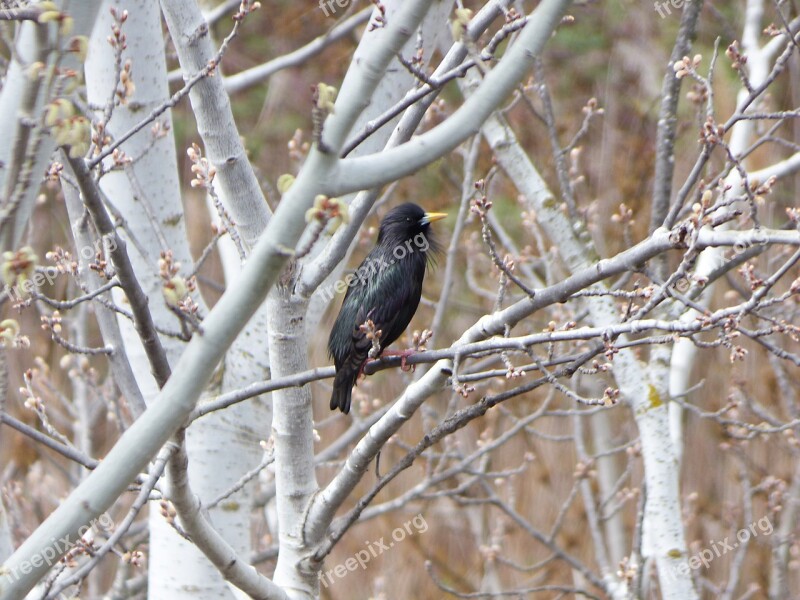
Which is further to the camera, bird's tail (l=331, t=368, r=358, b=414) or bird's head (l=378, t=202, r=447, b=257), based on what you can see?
bird's head (l=378, t=202, r=447, b=257)

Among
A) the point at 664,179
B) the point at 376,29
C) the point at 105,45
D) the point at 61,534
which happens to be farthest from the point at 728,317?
the point at 105,45

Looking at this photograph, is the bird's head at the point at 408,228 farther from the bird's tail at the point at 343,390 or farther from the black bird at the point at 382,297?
the bird's tail at the point at 343,390

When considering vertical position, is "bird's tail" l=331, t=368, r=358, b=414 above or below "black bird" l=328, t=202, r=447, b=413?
below

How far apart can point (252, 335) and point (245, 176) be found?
0.99m

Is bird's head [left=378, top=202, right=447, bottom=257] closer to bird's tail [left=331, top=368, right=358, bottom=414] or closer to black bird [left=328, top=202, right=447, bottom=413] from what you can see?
black bird [left=328, top=202, right=447, bottom=413]

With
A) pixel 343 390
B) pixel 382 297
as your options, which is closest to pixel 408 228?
pixel 382 297

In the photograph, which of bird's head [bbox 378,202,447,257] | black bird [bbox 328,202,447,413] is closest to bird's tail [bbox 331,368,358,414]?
black bird [bbox 328,202,447,413]

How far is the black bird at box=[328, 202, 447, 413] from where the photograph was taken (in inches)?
151

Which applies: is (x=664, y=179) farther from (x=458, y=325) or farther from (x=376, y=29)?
(x=458, y=325)

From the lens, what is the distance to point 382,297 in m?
4.09

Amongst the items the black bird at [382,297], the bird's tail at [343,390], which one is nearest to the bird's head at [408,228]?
the black bird at [382,297]

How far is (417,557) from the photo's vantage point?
7109 millimetres

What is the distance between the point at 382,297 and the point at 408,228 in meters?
0.57

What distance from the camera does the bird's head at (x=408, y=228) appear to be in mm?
4457
